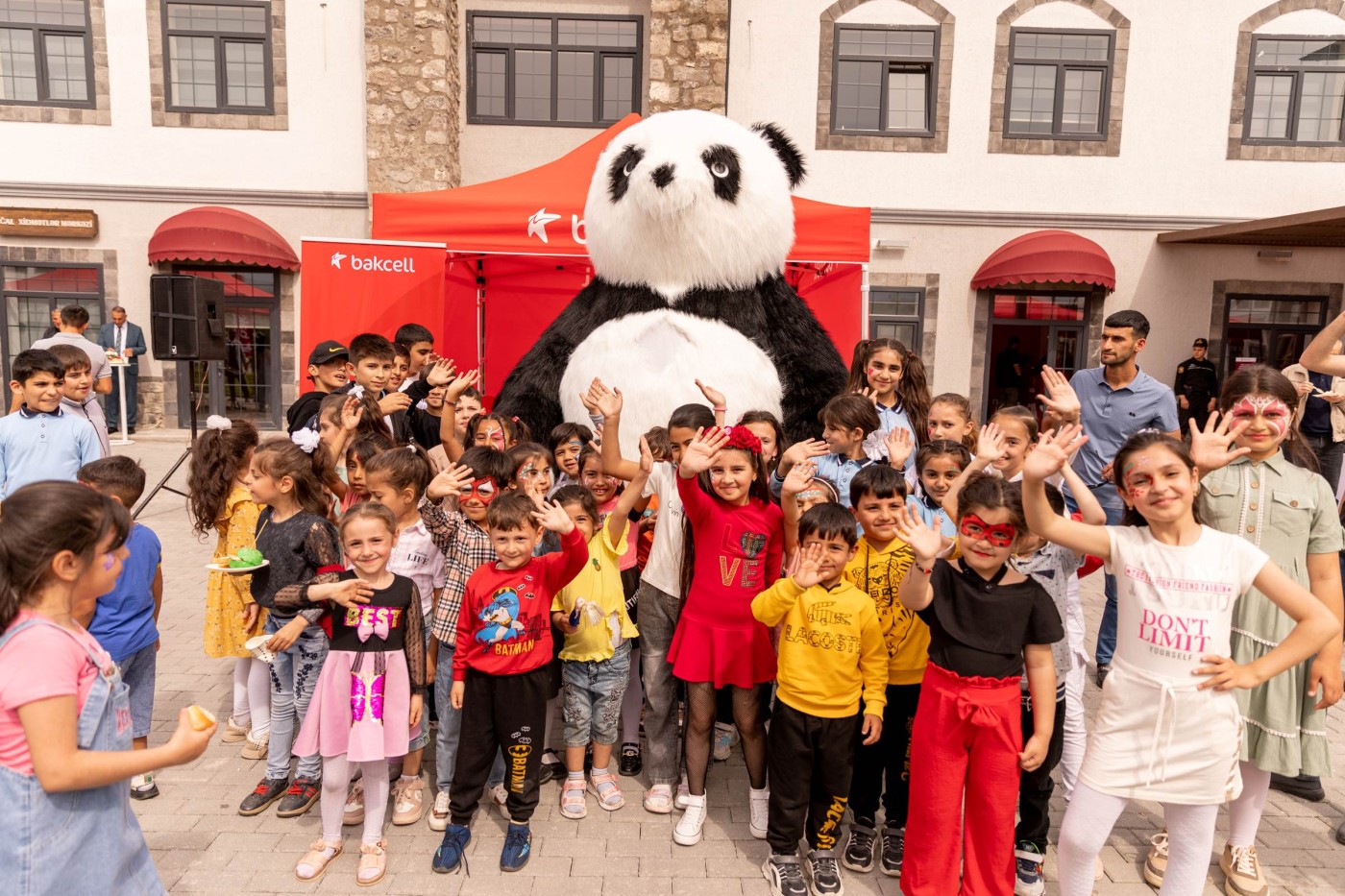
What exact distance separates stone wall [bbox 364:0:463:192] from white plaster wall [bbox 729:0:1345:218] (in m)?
3.84

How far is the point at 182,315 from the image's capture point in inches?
248

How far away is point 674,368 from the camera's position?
4016mm

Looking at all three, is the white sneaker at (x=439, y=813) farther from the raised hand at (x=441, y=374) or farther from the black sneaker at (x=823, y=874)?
the raised hand at (x=441, y=374)

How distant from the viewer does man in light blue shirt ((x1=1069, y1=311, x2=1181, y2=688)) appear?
4.06 metres

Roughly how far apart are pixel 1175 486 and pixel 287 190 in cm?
1191

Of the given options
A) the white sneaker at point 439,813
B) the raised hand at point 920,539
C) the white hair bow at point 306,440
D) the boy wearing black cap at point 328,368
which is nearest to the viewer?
the raised hand at point 920,539

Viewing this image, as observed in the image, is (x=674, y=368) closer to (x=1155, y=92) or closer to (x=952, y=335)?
(x=952, y=335)

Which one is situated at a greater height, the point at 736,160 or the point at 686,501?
the point at 736,160

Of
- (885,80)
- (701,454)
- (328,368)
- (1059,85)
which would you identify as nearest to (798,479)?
(701,454)

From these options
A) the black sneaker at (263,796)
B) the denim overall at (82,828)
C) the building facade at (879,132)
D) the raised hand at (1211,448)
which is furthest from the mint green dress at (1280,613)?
the building facade at (879,132)

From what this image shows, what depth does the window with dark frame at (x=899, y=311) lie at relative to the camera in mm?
11617

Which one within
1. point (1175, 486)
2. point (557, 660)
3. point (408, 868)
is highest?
point (1175, 486)

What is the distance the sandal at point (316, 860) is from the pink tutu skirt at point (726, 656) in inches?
48.9

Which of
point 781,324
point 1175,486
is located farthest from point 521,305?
point 1175,486
